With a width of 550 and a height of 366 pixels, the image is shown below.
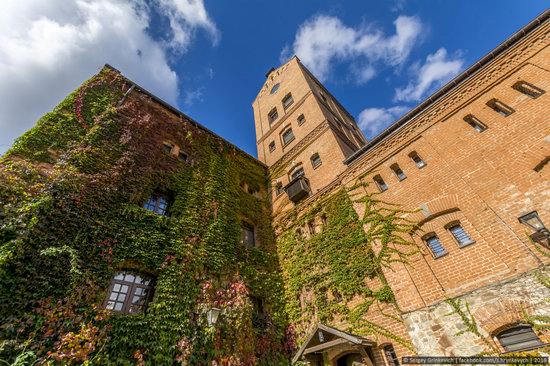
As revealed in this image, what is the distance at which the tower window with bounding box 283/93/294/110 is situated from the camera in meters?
21.1

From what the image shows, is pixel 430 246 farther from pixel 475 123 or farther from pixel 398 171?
pixel 475 123

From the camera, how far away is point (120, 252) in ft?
27.2

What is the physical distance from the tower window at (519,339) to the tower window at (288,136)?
14.3 metres

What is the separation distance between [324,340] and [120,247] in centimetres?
717

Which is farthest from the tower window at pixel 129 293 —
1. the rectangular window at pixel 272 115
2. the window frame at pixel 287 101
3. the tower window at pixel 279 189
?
the window frame at pixel 287 101

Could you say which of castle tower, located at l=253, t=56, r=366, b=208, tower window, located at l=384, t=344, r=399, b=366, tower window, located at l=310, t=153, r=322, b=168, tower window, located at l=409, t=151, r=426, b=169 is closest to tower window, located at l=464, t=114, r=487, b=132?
tower window, located at l=409, t=151, r=426, b=169

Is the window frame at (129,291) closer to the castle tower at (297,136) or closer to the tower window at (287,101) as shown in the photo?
the castle tower at (297,136)

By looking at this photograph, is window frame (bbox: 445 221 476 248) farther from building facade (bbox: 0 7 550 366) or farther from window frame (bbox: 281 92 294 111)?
window frame (bbox: 281 92 294 111)

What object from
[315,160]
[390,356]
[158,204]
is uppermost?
[315,160]

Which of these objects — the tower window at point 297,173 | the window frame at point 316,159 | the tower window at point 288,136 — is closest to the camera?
the window frame at point 316,159

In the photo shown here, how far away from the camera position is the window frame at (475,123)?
8.84 m

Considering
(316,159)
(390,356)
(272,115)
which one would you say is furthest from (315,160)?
(390,356)

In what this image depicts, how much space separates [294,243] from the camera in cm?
1240

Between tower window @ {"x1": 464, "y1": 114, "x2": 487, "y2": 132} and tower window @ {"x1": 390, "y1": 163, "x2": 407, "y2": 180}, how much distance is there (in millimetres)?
2719
